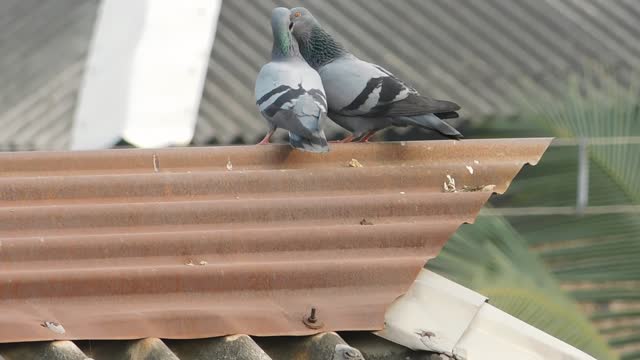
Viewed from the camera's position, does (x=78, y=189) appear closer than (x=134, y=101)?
Yes

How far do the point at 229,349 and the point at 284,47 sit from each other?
1348 millimetres

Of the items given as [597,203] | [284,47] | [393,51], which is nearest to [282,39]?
[284,47]

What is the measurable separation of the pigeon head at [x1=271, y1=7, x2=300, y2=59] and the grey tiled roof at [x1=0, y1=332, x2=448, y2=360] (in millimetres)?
1241

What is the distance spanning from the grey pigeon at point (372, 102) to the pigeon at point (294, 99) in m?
0.14

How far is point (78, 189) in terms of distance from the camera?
2.97 meters

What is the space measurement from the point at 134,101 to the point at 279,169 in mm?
4606

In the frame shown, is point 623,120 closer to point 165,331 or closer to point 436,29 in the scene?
point 436,29

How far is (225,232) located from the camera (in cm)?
280

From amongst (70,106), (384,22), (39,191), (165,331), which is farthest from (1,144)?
(165,331)

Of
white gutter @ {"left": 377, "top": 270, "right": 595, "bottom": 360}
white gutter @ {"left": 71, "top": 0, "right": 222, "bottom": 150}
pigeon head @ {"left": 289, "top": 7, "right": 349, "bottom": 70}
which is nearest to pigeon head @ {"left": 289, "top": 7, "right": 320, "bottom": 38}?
pigeon head @ {"left": 289, "top": 7, "right": 349, "bottom": 70}

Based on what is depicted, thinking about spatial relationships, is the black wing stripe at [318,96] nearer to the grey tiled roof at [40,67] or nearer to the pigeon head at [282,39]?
the pigeon head at [282,39]

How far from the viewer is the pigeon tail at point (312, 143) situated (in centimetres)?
311

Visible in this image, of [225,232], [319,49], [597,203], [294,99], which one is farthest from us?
[597,203]

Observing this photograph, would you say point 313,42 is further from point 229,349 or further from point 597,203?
point 597,203
